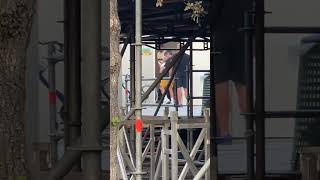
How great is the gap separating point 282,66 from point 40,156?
9.13ft

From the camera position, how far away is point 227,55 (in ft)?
24.1

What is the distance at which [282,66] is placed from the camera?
7062mm

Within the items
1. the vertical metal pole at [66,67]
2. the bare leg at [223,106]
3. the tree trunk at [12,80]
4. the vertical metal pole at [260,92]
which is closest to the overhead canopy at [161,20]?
the bare leg at [223,106]

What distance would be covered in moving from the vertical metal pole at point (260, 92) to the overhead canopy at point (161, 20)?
8.79 feet

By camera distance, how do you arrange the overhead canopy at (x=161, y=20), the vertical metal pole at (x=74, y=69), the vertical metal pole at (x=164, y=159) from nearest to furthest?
the vertical metal pole at (x=74, y=69) < the vertical metal pole at (x=164, y=159) < the overhead canopy at (x=161, y=20)

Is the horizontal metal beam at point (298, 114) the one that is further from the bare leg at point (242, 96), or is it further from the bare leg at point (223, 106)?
the bare leg at point (223, 106)

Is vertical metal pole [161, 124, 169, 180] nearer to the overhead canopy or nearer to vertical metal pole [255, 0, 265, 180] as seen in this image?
vertical metal pole [255, 0, 265, 180]

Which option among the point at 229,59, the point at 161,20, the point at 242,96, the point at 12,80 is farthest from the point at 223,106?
the point at 161,20

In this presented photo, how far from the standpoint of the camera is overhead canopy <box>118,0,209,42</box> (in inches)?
408

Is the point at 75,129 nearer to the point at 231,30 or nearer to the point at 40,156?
the point at 40,156

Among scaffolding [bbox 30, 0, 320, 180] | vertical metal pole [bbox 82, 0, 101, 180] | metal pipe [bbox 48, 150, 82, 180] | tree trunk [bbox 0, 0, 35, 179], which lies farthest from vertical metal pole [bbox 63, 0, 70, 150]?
tree trunk [bbox 0, 0, 35, 179]

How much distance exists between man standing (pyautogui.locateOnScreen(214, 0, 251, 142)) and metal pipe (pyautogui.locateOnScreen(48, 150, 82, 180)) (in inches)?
93.3

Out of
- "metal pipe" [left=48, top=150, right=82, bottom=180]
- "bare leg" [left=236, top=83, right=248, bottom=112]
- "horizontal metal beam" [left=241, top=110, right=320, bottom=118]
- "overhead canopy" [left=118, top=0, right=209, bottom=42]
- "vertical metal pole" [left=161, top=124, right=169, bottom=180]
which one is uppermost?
"overhead canopy" [left=118, top=0, right=209, bottom=42]

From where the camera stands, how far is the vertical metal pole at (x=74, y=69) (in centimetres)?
533
